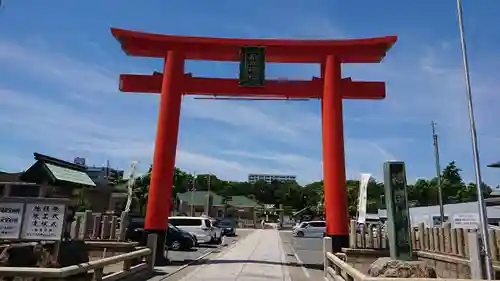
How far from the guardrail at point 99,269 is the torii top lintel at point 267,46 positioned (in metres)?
7.42

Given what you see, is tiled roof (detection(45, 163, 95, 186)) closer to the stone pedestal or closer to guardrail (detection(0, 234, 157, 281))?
guardrail (detection(0, 234, 157, 281))

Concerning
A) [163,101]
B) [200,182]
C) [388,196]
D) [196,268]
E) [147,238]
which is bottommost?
[196,268]

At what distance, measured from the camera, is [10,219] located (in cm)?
858

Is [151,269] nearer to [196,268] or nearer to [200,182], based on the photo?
[196,268]

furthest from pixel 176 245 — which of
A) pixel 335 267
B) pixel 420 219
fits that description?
A: pixel 420 219

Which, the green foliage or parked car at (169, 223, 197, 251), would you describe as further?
the green foliage

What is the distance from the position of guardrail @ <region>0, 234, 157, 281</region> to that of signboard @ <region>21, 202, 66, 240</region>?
112 cm

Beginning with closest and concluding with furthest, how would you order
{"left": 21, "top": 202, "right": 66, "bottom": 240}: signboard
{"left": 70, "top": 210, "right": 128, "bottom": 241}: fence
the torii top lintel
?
{"left": 21, "top": 202, "right": 66, "bottom": 240}: signboard, {"left": 70, "top": 210, "right": 128, "bottom": 241}: fence, the torii top lintel

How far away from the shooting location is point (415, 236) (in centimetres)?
1571

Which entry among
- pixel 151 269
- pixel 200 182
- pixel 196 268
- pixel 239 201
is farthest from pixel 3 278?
pixel 200 182

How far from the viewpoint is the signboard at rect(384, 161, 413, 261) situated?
33.4 feet

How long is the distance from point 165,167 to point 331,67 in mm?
7523

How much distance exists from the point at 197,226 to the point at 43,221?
1929 centimetres

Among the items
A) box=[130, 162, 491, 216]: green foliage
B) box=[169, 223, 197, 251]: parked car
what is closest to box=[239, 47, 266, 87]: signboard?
box=[169, 223, 197, 251]: parked car
